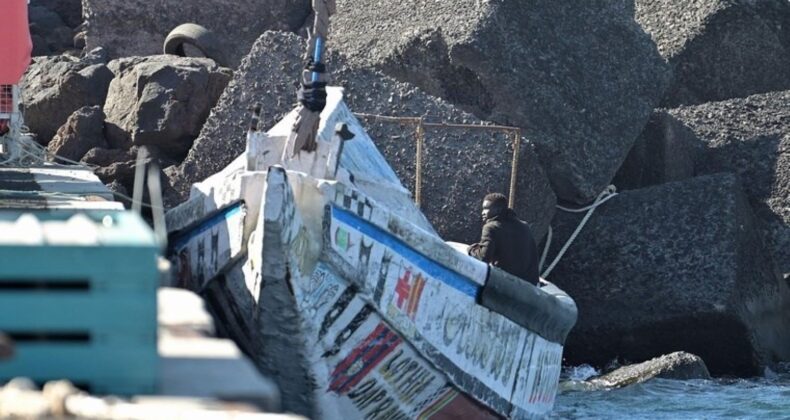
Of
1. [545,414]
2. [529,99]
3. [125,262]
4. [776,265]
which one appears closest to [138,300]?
[125,262]

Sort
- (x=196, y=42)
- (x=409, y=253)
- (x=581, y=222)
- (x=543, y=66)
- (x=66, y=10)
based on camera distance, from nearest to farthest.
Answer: (x=409, y=253), (x=581, y=222), (x=543, y=66), (x=196, y=42), (x=66, y=10)

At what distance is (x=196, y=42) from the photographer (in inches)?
543

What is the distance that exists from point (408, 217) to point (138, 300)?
4.58m

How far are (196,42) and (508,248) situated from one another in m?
5.52

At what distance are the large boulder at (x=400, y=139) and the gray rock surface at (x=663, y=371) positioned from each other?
130 cm

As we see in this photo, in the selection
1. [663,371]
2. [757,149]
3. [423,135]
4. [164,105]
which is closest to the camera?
[423,135]

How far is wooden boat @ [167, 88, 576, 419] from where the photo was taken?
7160mm

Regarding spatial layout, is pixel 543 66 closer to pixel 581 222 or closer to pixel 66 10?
pixel 581 222

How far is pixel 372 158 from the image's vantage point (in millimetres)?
8547

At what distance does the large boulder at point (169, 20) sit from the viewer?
1452 centimetres

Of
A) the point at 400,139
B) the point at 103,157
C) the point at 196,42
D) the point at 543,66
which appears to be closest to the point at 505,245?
the point at 400,139

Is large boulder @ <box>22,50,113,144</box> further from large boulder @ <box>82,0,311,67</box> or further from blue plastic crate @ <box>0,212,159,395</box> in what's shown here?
blue plastic crate @ <box>0,212,159,395</box>

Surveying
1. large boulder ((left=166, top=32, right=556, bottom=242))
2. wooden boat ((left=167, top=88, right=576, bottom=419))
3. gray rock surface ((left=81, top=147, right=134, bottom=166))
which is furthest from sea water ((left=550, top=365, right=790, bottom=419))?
gray rock surface ((left=81, top=147, right=134, bottom=166))

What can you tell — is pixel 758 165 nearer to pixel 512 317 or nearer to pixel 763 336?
pixel 763 336
